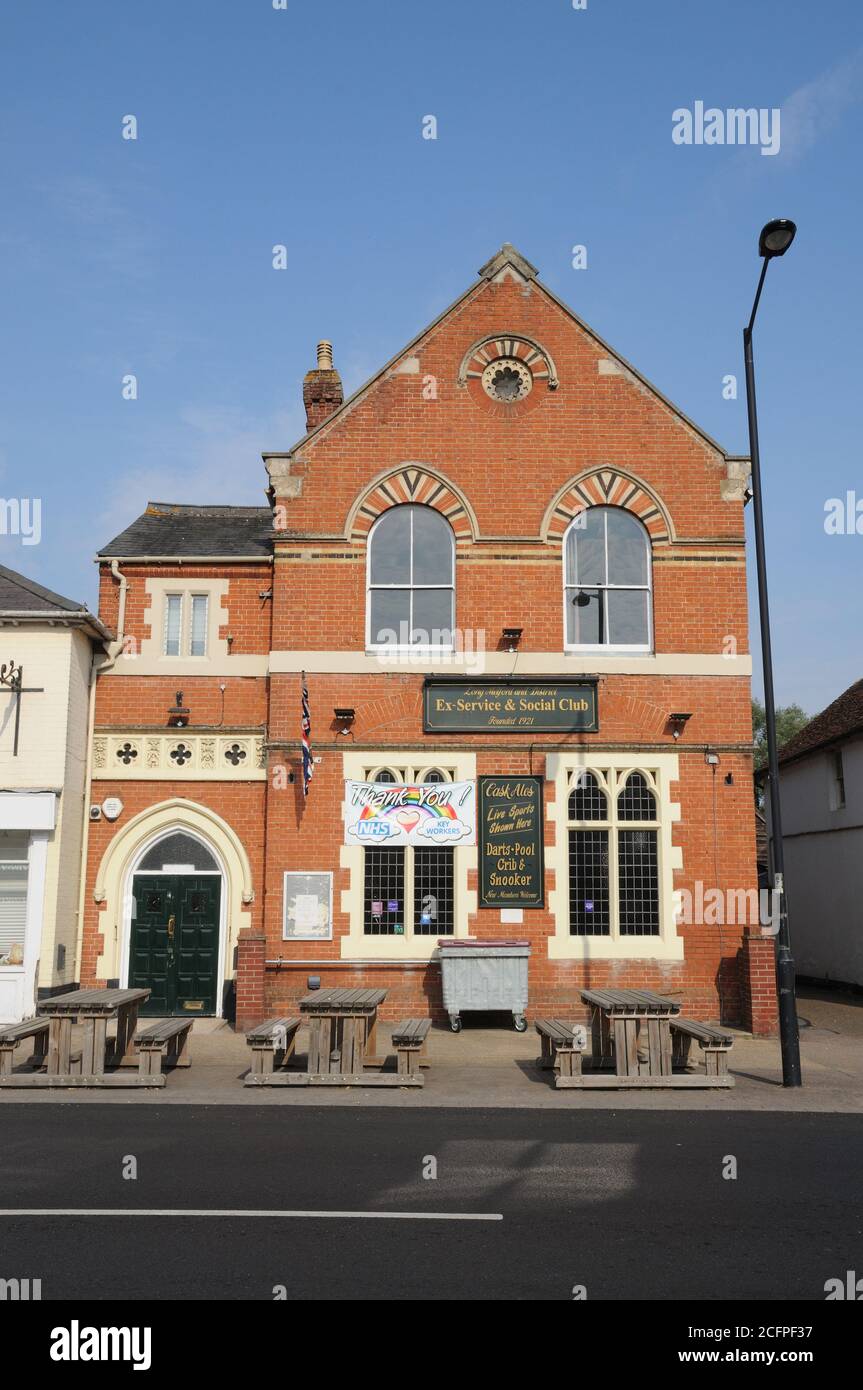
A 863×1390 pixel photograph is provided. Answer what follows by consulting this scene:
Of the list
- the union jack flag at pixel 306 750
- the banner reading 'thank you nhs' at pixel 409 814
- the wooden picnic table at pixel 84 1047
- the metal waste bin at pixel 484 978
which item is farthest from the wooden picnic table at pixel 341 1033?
the union jack flag at pixel 306 750

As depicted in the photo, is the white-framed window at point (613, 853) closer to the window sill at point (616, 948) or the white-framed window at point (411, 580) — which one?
the window sill at point (616, 948)

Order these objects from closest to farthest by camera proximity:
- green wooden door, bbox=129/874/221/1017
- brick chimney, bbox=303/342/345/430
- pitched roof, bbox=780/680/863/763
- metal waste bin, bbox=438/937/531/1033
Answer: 1. metal waste bin, bbox=438/937/531/1033
2. green wooden door, bbox=129/874/221/1017
3. brick chimney, bbox=303/342/345/430
4. pitched roof, bbox=780/680/863/763

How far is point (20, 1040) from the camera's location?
12781mm

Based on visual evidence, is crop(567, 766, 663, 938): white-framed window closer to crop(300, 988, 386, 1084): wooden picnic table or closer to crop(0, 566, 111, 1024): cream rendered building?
crop(300, 988, 386, 1084): wooden picnic table

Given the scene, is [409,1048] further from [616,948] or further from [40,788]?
[40,788]

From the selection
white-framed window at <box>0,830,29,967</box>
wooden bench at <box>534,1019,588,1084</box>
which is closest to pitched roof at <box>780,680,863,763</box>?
wooden bench at <box>534,1019,588,1084</box>

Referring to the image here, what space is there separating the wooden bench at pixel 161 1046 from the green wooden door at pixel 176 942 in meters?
3.53

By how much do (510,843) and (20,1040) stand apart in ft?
25.3

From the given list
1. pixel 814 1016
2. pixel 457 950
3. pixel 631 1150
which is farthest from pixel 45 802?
pixel 814 1016

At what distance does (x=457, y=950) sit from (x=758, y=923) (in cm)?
491

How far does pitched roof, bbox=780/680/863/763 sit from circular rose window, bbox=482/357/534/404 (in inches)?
406

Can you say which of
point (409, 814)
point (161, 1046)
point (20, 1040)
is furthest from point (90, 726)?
point (161, 1046)

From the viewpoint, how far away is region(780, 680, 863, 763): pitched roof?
23.8m

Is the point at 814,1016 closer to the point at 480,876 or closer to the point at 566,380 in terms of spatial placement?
the point at 480,876
